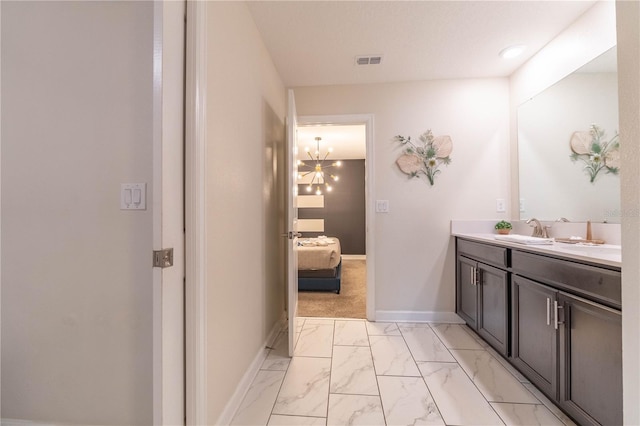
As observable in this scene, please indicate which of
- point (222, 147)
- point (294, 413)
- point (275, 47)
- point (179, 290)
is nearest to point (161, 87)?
point (222, 147)

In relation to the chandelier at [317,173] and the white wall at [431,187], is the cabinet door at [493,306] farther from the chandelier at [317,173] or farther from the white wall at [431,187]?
the chandelier at [317,173]

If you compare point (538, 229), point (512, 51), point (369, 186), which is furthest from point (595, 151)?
point (369, 186)

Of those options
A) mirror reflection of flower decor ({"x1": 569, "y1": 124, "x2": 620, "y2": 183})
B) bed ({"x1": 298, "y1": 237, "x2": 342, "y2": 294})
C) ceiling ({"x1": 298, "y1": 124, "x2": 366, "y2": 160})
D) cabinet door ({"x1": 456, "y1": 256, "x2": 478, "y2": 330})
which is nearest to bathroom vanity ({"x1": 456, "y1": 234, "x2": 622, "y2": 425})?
cabinet door ({"x1": 456, "y1": 256, "x2": 478, "y2": 330})

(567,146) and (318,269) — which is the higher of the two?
(567,146)

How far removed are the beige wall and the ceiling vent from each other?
2.56 feet

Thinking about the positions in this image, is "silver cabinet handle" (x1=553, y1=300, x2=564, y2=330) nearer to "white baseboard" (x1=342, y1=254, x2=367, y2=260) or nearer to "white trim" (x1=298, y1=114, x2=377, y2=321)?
"white trim" (x1=298, y1=114, x2=377, y2=321)

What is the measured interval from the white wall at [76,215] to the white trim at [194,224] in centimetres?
21

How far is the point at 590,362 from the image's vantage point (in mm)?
1225

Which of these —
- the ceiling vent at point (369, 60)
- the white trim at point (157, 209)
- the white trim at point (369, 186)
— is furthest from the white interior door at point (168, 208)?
the white trim at point (369, 186)

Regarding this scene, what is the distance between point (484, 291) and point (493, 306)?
15cm

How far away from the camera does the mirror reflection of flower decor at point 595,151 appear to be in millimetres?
1684

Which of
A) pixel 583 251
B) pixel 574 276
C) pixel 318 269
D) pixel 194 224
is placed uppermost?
pixel 194 224

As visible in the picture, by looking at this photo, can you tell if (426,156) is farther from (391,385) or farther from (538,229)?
(391,385)

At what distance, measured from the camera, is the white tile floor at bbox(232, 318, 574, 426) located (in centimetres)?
141
